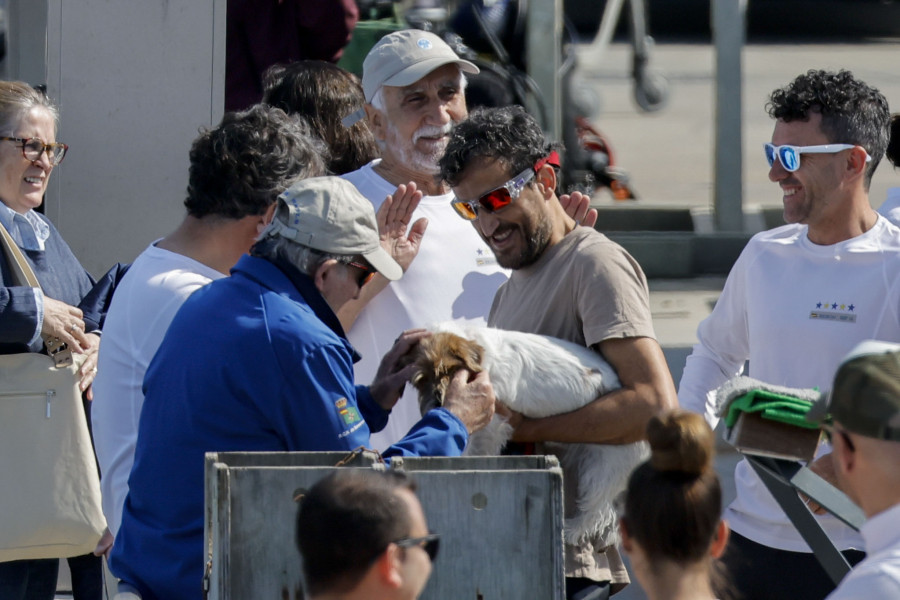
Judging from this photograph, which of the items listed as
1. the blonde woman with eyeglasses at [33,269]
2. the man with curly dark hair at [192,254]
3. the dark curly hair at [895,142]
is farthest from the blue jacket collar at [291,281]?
the dark curly hair at [895,142]

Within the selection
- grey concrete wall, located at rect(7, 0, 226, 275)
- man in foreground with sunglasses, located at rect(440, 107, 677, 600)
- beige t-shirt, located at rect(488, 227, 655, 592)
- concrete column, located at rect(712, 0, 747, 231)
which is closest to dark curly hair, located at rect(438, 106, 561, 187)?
man in foreground with sunglasses, located at rect(440, 107, 677, 600)

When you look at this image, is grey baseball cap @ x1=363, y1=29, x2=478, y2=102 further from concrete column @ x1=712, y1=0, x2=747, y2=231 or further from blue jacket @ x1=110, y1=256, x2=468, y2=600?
concrete column @ x1=712, y1=0, x2=747, y2=231

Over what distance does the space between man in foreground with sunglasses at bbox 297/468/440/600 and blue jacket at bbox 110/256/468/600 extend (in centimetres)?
52

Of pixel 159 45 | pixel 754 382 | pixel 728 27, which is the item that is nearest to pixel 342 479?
pixel 754 382

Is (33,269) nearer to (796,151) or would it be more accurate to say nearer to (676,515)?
(796,151)

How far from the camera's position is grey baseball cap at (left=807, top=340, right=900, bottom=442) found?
2105 mm

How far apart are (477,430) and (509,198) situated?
0.65m

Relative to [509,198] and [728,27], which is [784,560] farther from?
[728,27]

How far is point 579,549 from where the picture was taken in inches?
131

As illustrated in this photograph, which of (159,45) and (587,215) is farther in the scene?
(159,45)

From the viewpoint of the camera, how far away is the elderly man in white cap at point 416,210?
390cm

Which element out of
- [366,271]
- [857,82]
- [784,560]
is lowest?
[784,560]

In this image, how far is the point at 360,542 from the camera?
2.16 meters

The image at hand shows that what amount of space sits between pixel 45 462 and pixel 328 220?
1.60 metres
